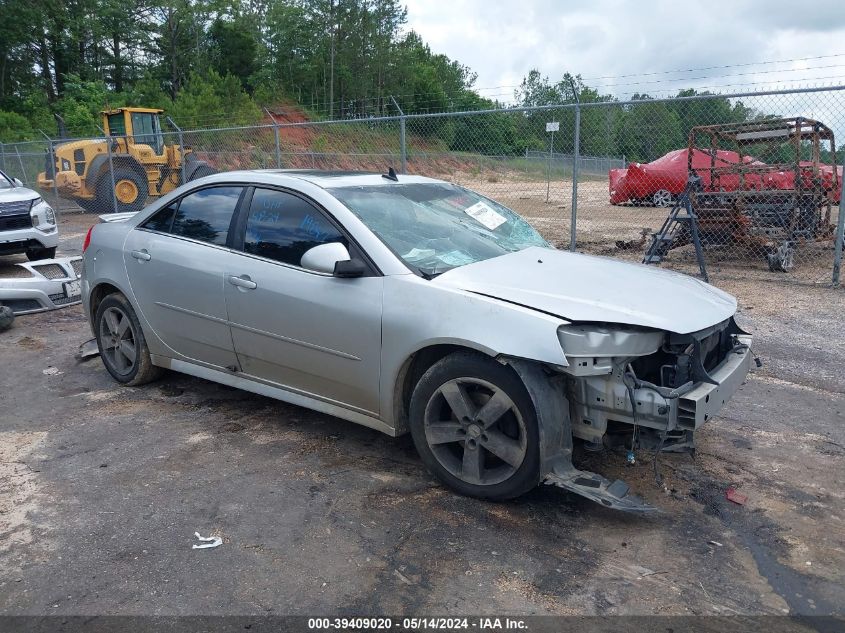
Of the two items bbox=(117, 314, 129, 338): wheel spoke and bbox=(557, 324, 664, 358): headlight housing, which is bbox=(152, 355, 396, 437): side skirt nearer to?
bbox=(117, 314, 129, 338): wheel spoke

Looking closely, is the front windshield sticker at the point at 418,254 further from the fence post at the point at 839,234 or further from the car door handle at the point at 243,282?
the fence post at the point at 839,234

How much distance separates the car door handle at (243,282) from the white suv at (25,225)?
628cm

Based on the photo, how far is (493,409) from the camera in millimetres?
3189

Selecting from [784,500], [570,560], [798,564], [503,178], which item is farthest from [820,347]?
[503,178]

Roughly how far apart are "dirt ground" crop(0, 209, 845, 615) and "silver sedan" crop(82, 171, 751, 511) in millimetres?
271

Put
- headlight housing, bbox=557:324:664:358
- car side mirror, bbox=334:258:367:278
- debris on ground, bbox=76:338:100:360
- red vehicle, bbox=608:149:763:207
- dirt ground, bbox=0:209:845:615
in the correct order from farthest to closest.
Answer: red vehicle, bbox=608:149:763:207 → debris on ground, bbox=76:338:100:360 → car side mirror, bbox=334:258:367:278 → headlight housing, bbox=557:324:664:358 → dirt ground, bbox=0:209:845:615

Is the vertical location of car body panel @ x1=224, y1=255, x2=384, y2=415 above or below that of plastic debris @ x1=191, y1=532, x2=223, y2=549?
above

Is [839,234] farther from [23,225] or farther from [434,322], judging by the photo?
[23,225]

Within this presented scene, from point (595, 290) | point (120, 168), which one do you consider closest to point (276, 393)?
point (595, 290)

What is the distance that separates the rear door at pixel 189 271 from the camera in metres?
4.28

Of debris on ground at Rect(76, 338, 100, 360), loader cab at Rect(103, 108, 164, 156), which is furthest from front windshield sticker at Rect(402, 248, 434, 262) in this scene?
loader cab at Rect(103, 108, 164, 156)

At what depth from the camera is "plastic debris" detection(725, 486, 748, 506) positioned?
3367 mm

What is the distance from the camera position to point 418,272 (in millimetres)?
3523

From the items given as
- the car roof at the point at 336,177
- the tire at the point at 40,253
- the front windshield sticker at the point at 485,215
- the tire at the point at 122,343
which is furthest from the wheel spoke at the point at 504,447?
the tire at the point at 40,253
